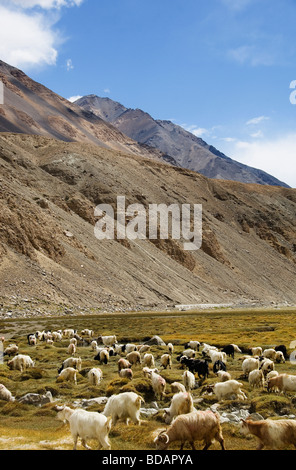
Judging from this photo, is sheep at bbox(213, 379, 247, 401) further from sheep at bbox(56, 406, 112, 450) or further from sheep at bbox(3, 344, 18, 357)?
sheep at bbox(3, 344, 18, 357)

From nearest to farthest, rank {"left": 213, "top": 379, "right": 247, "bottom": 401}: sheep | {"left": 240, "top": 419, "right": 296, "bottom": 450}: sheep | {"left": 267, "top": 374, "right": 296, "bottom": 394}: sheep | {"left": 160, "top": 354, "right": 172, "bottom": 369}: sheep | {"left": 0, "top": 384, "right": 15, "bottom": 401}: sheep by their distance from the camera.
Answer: {"left": 240, "top": 419, "right": 296, "bottom": 450}: sheep, {"left": 213, "top": 379, "right": 247, "bottom": 401}: sheep, {"left": 267, "top": 374, "right": 296, "bottom": 394}: sheep, {"left": 0, "top": 384, "right": 15, "bottom": 401}: sheep, {"left": 160, "top": 354, "right": 172, "bottom": 369}: sheep

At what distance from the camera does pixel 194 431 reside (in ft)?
33.8

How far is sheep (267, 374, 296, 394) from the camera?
54.3ft

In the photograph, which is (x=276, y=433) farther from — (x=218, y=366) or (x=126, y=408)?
(x=218, y=366)

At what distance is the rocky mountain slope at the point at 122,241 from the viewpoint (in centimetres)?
8025

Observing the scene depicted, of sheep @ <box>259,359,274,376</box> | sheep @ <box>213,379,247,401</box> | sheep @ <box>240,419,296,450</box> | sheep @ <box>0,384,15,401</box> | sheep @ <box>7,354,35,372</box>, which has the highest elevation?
sheep @ <box>240,419,296,450</box>

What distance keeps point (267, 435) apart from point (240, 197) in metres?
168

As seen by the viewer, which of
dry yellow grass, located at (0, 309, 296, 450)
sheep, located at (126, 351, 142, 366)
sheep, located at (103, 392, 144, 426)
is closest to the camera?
dry yellow grass, located at (0, 309, 296, 450)

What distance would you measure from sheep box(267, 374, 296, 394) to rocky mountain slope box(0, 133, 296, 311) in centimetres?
5809

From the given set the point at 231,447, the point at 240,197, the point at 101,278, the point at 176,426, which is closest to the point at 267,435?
the point at 231,447

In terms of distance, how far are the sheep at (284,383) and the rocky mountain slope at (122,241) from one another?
58.1 m

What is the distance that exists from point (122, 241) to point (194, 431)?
316 ft

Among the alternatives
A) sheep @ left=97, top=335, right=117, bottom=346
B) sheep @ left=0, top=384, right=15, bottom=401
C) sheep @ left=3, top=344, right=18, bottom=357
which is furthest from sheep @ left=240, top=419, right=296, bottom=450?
sheep @ left=97, top=335, right=117, bottom=346
